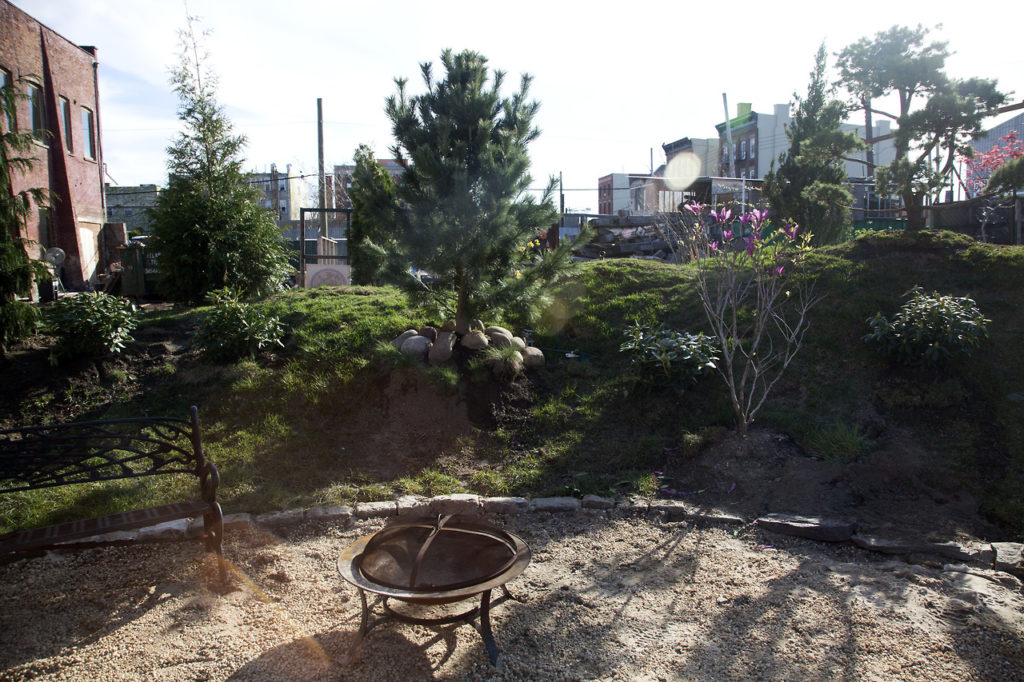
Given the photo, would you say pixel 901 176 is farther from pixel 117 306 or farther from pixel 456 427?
pixel 117 306

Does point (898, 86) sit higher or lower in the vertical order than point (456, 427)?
higher

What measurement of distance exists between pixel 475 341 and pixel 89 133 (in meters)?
18.5

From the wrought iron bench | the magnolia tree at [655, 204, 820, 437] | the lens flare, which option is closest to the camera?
the wrought iron bench

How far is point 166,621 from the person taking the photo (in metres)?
2.92

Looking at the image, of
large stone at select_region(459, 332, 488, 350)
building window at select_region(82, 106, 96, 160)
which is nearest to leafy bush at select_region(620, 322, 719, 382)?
large stone at select_region(459, 332, 488, 350)

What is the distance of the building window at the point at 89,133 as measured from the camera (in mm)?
17953

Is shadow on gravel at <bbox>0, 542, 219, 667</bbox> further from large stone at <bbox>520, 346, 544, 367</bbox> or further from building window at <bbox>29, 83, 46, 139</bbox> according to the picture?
building window at <bbox>29, 83, 46, 139</bbox>

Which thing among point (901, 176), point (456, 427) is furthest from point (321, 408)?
point (901, 176)

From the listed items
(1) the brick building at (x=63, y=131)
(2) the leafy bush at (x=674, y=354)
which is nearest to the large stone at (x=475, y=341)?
(2) the leafy bush at (x=674, y=354)

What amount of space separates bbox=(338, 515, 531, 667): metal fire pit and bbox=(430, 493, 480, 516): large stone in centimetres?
108

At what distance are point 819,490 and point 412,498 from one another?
9.48 feet

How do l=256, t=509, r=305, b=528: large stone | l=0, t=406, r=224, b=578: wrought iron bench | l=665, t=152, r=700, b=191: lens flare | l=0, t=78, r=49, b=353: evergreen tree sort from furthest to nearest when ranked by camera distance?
l=665, t=152, r=700, b=191: lens flare → l=0, t=78, r=49, b=353: evergreen tree → l=256, t=509, r=305, b=528: large stone → l=0, t=406, r=224, b=578: wrought iron bench

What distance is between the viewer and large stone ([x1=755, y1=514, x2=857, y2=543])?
3754 mm

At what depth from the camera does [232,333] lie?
601 cm
